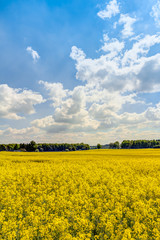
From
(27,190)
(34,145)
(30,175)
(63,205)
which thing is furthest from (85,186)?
(34,145)

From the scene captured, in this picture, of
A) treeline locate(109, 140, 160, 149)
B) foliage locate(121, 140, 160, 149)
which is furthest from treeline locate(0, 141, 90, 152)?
foliage locate(121, 140, 160, 149)

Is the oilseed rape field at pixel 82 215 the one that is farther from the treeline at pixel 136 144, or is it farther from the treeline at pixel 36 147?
the treeline at pixel 136 144

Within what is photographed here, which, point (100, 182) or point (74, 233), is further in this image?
point (100, 182)

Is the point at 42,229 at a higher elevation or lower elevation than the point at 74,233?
higher

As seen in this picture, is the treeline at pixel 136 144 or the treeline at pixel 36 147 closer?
the treeline at pixel 36 147

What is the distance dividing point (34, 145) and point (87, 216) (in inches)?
3784

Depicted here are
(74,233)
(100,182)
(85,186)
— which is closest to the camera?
(74,233)

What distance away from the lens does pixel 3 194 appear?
8211mm

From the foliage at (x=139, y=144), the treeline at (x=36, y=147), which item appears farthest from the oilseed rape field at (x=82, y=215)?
the foliage at (x=139, y=144)

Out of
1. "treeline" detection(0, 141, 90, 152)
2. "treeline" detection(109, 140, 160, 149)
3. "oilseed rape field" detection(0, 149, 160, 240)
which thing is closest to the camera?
"oilseed rape field" detection(0, 149, 160, 240)

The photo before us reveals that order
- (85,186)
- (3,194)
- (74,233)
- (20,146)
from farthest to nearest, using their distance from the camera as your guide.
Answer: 1. (20,146)
2. (85,186)
3. (3,194)
4. (74,233)

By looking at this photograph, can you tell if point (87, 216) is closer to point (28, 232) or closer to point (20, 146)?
point (28, 232)

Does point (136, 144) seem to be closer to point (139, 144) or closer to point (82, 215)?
point (139, 144)

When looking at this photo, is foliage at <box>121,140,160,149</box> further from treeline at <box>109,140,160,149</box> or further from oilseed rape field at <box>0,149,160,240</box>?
oilseed rape field at <box>0,149,160,240</box>
